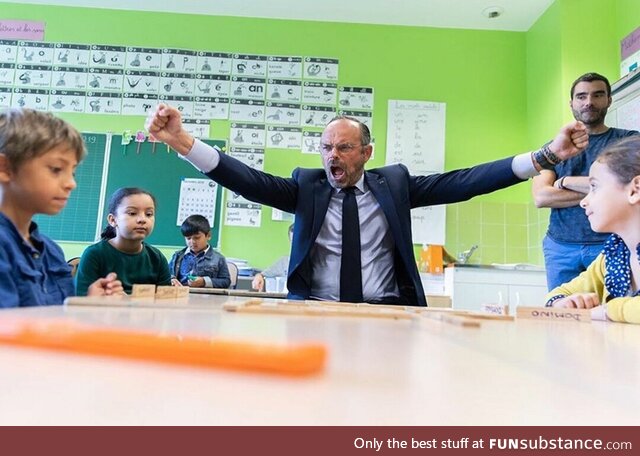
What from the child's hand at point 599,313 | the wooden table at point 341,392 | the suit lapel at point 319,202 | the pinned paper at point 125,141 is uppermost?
the pinned paper at point 125,141

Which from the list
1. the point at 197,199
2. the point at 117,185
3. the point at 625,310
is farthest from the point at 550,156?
the point at 117,185

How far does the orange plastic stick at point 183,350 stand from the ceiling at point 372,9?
4.10m

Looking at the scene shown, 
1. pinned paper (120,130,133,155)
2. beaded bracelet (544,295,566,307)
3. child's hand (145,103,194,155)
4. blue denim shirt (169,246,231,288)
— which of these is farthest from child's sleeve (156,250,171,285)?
pinned paper (120,130,133,155)

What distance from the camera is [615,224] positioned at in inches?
49.0

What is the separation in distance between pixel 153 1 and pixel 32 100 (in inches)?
50.3

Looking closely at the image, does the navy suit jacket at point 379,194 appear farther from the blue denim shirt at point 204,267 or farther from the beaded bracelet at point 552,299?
the blue denim shirt at point 204,267

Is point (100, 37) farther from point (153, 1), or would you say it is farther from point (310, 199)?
point (310, 199)

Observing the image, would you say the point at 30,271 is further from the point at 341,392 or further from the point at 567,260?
the point at 567,260

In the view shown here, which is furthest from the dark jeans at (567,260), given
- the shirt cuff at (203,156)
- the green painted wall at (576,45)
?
the green painted wall at (576,45)

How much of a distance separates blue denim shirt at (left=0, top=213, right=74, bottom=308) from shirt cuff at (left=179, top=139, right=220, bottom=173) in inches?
22.7

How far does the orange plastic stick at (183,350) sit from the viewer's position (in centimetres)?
28

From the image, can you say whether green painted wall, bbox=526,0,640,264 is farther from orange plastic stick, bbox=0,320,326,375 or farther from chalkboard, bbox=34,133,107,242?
orange plastic stick, bbox=0,320,326,375
